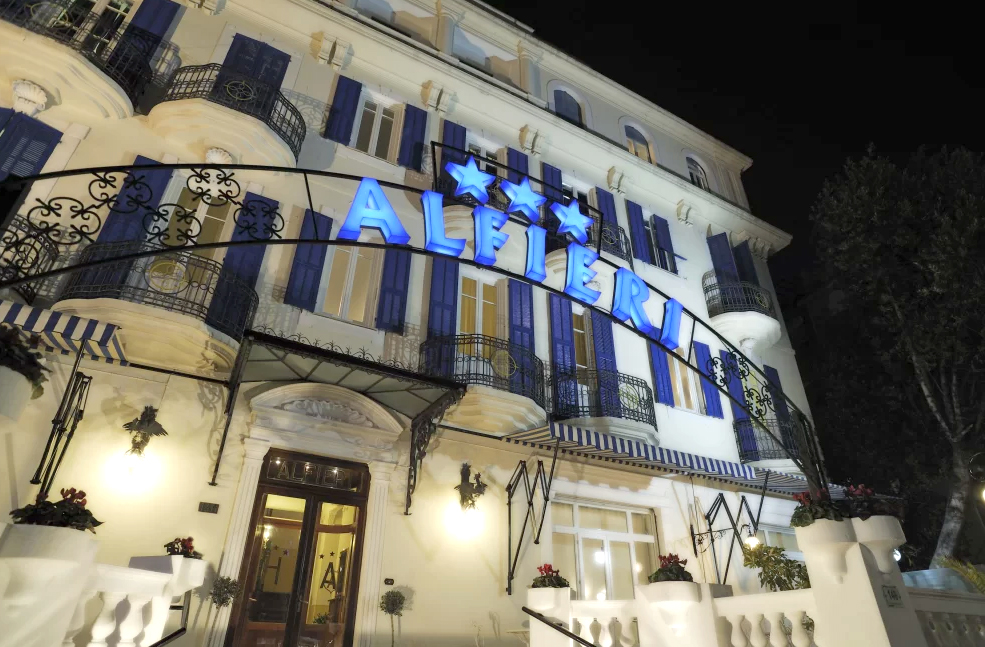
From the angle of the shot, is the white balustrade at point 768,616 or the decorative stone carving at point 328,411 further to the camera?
the decorative stone carving at point 328,411

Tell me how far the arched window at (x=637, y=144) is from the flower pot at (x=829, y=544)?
1236cm

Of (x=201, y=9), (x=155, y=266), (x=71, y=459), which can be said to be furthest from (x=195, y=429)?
(x=201, y=9)

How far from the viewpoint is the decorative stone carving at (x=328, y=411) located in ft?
24.9

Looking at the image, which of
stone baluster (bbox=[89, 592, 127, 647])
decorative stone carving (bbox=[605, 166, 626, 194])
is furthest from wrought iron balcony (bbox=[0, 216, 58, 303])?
decorative stone carving (bbox=[605, 166, 626, 194])

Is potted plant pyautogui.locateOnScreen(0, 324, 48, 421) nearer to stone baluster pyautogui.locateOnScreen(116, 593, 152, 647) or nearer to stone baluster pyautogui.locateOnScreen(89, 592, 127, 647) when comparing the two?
stone baluster pyautogui.locateOnScreen(89, 592, 127, 647)

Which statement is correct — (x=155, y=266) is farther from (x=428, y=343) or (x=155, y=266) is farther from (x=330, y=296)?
(x=428, y=343)

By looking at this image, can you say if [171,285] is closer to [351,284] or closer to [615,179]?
[351,284]

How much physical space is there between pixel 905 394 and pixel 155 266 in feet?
53.4

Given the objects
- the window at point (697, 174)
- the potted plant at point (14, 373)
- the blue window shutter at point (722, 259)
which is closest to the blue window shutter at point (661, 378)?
the blue window shutter at point (722, 259)

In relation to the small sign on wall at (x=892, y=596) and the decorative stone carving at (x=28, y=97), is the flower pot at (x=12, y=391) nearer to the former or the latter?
the decorative stone carving at (x=28, y=97)

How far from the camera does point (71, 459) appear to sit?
610cm

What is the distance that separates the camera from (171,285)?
23.4 ft

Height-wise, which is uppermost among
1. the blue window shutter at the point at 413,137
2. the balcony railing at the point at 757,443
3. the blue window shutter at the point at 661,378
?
the blue window shutter at the point at 413,137

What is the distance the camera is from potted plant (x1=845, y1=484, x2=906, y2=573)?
157 inches
